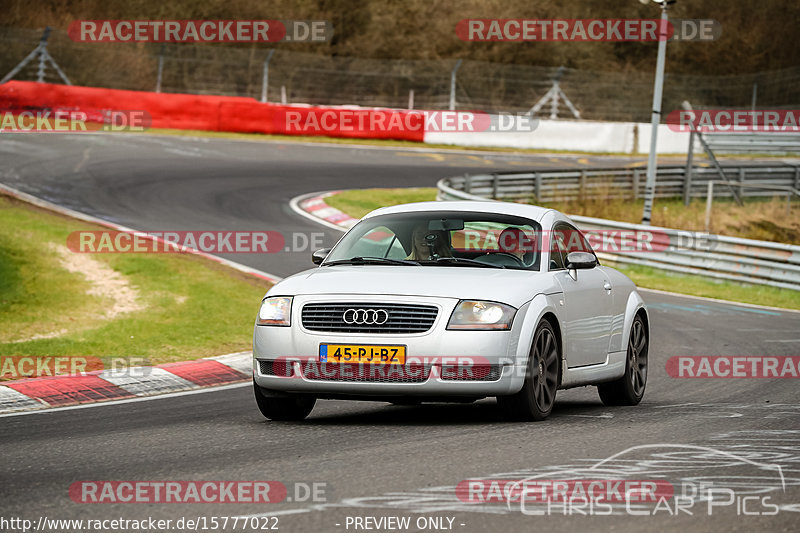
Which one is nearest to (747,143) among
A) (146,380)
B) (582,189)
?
(582,189)

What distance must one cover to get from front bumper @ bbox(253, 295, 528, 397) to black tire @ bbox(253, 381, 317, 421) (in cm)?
49

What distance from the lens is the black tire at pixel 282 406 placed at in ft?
28.3

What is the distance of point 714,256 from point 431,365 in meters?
15.8

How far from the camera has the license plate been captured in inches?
313

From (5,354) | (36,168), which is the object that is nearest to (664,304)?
(5,354)

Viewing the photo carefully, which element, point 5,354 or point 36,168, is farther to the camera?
point 36,168

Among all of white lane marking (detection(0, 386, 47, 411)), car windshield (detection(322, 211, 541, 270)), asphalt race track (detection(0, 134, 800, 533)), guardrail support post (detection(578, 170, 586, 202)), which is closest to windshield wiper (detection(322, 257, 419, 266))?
car windshield (detection(322, 211, 541, 270))

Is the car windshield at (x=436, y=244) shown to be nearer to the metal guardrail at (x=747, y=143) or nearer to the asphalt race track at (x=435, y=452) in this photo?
the asphalt race track at (x=435, y=452)

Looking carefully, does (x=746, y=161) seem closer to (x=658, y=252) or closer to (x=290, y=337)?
(x=658, y=252)

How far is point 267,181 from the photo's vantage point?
2884 centimetres

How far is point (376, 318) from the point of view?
26.3 ft

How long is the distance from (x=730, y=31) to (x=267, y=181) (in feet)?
131

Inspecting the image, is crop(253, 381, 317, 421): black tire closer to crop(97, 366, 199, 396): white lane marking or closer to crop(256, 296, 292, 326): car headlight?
crop(256, 296, 292, 326): car headlight

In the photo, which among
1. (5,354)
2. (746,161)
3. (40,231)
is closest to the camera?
(5,354)
